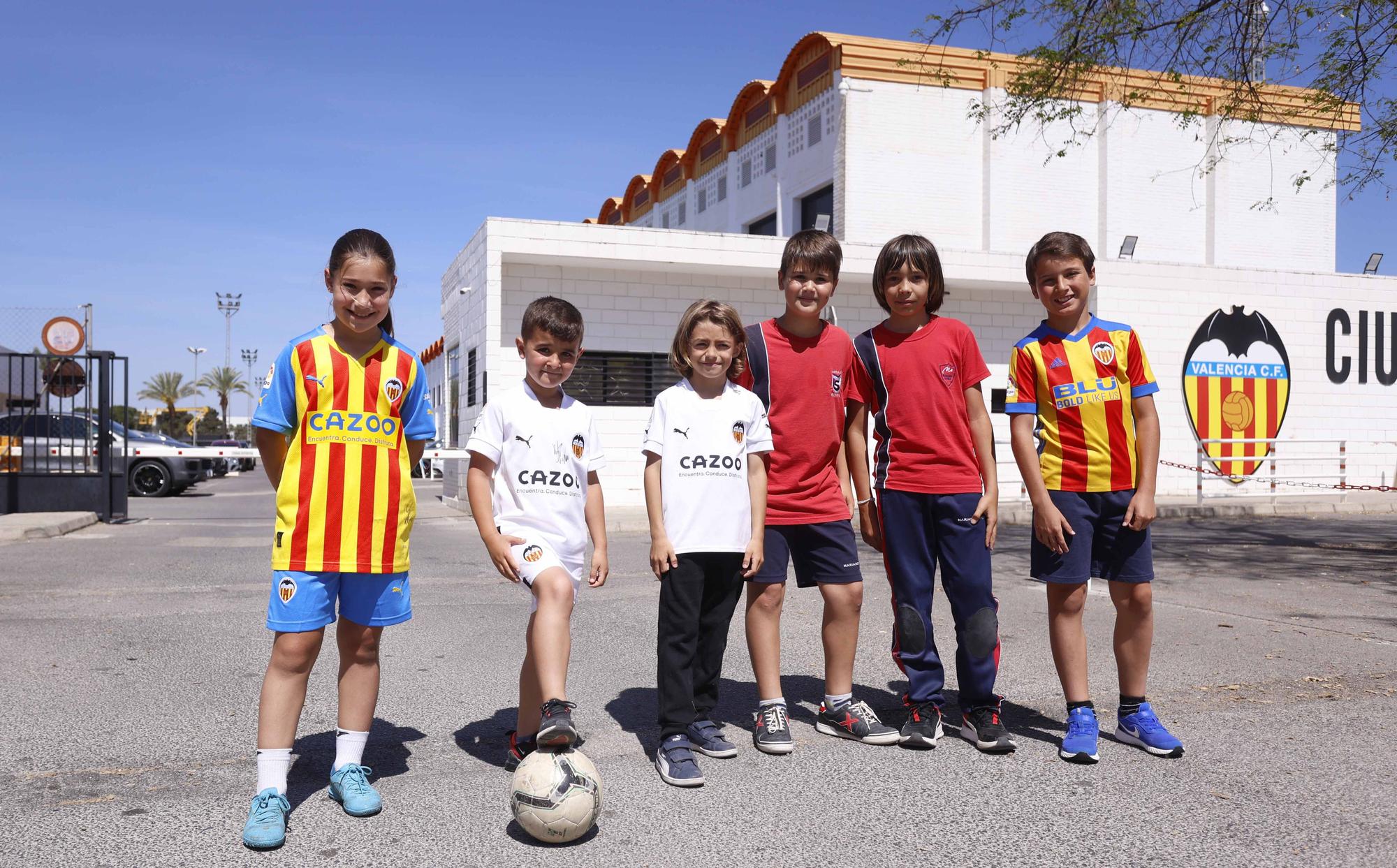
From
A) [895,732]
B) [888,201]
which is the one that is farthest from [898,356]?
[888,201]

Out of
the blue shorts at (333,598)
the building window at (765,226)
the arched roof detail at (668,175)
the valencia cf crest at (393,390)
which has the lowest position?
the blue shorts at (333,598)

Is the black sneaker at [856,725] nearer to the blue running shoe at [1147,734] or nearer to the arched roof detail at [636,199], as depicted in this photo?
the blue running shoe at [1147,734]

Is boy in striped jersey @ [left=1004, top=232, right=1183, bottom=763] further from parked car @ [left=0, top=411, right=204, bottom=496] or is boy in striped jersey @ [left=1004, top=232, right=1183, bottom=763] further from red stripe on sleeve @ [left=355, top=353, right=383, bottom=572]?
parked car @ [left=0, top=411, right=204, bottom=496]

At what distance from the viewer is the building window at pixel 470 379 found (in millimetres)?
18469

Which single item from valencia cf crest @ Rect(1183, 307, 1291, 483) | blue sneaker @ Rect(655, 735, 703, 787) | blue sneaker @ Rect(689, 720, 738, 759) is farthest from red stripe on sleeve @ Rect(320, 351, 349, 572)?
valencia cf crest @ Rect(1183, 307, 1291, 483)

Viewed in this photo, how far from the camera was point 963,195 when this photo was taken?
26.6 meters

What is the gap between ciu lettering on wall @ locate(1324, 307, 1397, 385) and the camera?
2086cm

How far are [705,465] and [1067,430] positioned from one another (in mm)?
1374

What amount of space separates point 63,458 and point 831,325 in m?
16.7

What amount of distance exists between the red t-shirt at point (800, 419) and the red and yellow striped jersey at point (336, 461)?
4.44ft

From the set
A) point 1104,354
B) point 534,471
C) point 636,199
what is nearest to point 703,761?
point 534,471

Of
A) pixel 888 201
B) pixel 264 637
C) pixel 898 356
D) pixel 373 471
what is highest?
pixel 888 201

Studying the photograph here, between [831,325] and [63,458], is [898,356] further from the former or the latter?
[63,458]

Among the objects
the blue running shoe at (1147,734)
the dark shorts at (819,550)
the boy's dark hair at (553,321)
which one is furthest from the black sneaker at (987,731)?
the boy's dark hair at (553,321)
